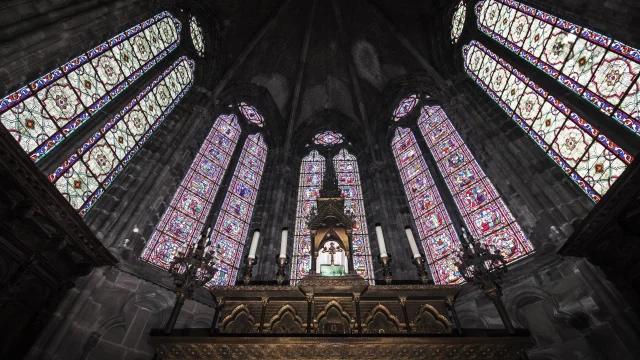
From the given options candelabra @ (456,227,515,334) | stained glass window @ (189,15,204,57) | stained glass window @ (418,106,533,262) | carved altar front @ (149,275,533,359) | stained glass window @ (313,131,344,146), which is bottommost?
carved altar front @ (149,275,533,359)

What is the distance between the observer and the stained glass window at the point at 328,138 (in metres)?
15.6

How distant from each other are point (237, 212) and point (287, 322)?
6.68m

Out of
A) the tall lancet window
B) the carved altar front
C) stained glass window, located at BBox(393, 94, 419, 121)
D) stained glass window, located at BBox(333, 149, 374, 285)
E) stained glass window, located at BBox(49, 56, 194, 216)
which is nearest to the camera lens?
the carved altar front

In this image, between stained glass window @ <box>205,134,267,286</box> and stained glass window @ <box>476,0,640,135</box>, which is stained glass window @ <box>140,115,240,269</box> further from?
stained glass window @ <box>476,0,640,135</box>

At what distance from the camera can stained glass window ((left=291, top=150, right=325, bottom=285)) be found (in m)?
10.3

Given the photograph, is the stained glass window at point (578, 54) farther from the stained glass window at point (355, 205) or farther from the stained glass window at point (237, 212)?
the stained glass window at point (237, 212)

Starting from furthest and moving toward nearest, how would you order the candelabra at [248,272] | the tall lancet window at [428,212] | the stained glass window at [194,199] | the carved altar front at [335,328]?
the tall lancet window at [428,212]
the stained glass window at [194,199]
the candelabra at [248,272]
the carved altar front at [335,328]

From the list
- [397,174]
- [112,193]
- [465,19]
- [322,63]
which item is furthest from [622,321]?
[322,63]

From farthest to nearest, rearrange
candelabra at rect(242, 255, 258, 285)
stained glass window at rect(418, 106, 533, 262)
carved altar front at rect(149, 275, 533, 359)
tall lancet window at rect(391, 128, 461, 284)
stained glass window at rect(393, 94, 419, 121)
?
stained glass window at rect(393, 94, 419, 121), tall lancet window at rect(391, 128, 461, 284), stained glass window at rect(418, 106, 533, 262), candelabra at rect(242, 255, 258, 285), carved altar front at rect(149, 275, 533, 359)

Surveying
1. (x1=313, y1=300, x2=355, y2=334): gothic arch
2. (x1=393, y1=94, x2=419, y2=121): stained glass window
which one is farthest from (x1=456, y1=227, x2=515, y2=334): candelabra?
(x1=393, y1=94, x2=419, y2=121): stained glass window

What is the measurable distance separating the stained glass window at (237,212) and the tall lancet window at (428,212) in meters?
5.82

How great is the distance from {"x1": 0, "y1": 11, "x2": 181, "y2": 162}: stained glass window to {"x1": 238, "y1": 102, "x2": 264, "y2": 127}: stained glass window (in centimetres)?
460

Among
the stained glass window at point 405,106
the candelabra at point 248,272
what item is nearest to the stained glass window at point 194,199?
the candelabra at point 248,272

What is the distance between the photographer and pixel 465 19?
12.1 m
